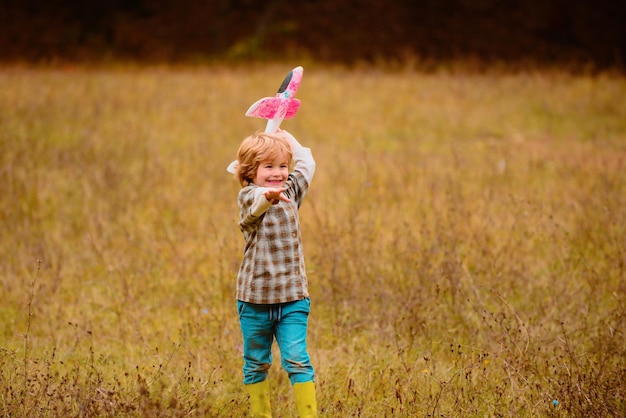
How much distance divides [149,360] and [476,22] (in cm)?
2052

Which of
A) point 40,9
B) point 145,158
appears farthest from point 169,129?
point 40,9

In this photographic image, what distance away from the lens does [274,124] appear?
343 centimetres

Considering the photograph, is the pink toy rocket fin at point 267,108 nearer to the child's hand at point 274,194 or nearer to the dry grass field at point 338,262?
the child's hand at point 274,194

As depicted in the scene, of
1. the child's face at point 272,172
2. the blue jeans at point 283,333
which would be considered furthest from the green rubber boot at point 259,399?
the child's face at point 272,172

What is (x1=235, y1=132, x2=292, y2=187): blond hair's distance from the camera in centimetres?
322

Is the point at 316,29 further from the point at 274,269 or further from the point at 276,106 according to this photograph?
the point at 274,269

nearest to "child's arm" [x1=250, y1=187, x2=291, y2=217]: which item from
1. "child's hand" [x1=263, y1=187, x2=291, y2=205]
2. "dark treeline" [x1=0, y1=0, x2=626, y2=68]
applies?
"child's hand" [x1=263, y1=187, x2=291, y2=205]

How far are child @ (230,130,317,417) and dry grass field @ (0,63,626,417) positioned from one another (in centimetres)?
55

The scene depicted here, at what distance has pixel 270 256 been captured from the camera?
3268 millimetres

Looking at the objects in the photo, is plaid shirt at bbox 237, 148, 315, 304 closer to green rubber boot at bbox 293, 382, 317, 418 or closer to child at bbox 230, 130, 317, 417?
child at bbox 230, 130, 317, 417

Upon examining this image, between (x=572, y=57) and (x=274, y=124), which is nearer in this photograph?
(x=274, y=124)

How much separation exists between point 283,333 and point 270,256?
0.40 meters

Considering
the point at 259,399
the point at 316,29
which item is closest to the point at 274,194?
the point at 259,399

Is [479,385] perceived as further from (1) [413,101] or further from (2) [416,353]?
(1) [413,101]
